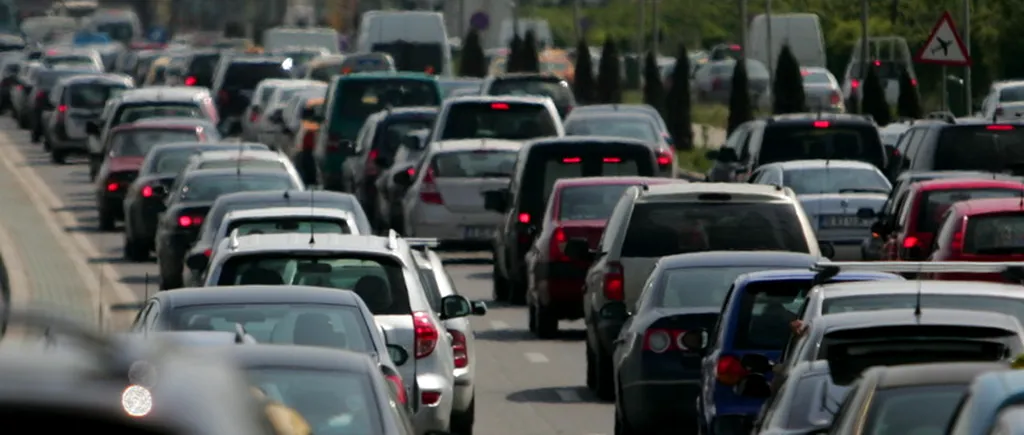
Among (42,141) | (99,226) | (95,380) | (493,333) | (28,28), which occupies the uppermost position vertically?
(95,380)

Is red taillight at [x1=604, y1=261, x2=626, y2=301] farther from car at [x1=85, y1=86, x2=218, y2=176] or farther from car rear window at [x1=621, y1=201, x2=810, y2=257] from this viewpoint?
car at [x1=85, y1=86, x2=218, y2=176]

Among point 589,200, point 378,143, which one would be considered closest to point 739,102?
point 378,143

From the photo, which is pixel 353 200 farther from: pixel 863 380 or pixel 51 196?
pixel 51 196

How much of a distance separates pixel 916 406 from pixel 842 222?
59.0 ft

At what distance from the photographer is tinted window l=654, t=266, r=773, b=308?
15.4m

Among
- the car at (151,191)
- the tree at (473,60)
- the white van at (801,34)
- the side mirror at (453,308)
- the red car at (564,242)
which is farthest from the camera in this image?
the white van at (801,34)

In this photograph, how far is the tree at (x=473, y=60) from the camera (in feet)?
221

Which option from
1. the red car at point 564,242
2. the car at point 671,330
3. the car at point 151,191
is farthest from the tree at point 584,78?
the car at point 671,330

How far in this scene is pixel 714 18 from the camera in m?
93.5

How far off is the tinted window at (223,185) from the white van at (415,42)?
32226mm

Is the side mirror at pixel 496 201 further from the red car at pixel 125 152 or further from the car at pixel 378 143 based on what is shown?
the red car at pixel 125 152

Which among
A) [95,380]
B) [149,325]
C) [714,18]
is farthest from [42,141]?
[95,380]

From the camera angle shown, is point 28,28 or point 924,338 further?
point 28,28

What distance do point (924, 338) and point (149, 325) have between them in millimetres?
3159
